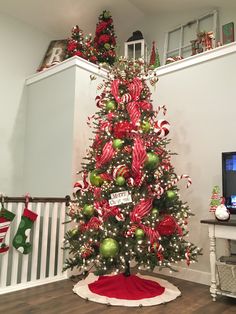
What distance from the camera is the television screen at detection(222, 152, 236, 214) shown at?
107 inches

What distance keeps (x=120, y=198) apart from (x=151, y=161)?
0.42m

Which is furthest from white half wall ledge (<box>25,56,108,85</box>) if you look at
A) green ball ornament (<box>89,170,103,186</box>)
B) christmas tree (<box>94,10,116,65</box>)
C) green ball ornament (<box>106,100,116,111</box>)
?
green ball ornament (<box>89,170,103,186</box>)

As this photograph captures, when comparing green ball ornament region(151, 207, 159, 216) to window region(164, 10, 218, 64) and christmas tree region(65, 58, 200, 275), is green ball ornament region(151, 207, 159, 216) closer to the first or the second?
christmas tree region(65, 58, 200, 275)

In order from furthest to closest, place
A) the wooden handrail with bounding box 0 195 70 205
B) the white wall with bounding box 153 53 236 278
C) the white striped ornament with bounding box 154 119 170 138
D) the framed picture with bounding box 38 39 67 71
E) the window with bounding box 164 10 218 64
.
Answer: the framed picture with bounding box 38 39 67 71
the window with bounding box 164 10 218 64
the white wall with bounding box 153 53 236 278
the white striped ornament with bounding box 154 119 170 138
the wooden handrail with bounding box 0 195 70 205

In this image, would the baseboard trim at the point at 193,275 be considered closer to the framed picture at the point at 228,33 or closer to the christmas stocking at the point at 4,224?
the christmas stocking at the point at 4,224

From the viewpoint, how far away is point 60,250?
313 centimetres

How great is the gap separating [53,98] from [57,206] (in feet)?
4.72

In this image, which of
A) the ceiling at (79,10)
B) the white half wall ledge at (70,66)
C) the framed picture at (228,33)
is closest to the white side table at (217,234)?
the white half wall ledge at (70,66)

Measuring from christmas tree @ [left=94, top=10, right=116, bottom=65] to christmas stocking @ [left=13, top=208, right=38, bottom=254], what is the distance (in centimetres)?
223

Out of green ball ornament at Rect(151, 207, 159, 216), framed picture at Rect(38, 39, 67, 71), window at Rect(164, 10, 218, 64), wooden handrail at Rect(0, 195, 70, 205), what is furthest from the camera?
framed picture at Rect(38, 39, 67, 71)

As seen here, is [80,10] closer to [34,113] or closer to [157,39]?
[157,39]

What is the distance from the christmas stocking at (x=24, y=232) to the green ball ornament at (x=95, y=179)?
2.22 feet

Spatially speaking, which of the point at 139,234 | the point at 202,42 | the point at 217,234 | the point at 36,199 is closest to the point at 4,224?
the point at 36,199

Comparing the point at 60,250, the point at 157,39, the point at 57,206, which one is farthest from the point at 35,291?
the point at 157,39
